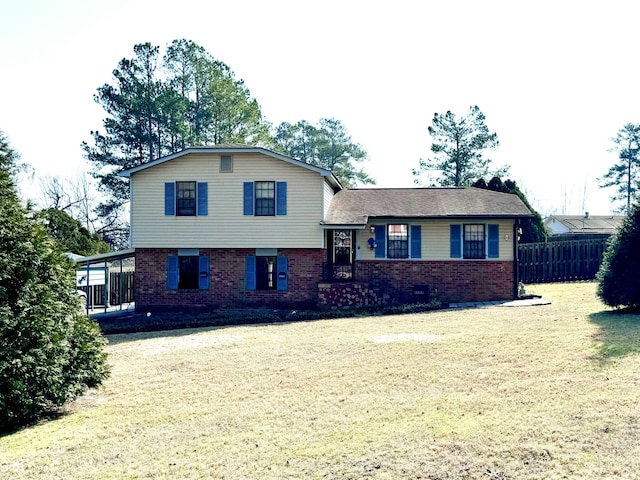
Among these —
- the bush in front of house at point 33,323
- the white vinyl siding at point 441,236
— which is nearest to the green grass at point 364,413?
the bush in front of house at point 33,323

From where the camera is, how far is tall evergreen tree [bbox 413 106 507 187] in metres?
40.2

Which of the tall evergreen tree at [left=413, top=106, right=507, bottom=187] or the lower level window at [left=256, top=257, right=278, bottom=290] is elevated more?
the tall evergreen tree at [left=413, top=106, right=507, bottom=187]

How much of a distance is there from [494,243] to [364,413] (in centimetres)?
1432

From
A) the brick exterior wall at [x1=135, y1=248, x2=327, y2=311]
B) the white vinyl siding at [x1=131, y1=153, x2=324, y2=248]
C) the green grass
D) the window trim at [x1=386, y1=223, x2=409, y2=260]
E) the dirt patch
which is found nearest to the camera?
the green grass

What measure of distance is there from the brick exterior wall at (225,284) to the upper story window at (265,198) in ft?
4.71

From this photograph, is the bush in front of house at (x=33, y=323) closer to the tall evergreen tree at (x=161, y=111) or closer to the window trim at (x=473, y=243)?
the window trim at (x=473, y=243)

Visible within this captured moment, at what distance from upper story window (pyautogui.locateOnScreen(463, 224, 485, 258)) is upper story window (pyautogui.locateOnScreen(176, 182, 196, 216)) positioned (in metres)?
9.87

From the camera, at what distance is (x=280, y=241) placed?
20.1 m

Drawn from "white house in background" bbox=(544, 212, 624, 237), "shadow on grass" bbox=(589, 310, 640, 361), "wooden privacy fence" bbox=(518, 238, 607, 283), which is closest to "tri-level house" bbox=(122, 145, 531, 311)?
"wooden privacy fence" bbox=(518, 238, 607, 283)

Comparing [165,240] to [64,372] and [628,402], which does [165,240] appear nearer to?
[64,372]

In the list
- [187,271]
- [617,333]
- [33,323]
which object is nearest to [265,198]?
[187,271]

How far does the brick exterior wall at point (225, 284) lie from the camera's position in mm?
20297

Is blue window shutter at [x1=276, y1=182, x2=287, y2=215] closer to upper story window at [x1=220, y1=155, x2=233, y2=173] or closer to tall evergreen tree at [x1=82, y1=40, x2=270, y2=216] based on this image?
upper story window at [x1=220, y1=155, x2=233, y2=173]

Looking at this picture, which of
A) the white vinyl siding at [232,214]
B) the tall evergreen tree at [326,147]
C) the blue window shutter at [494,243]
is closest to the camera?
the white vinyl siding at [232,214]
